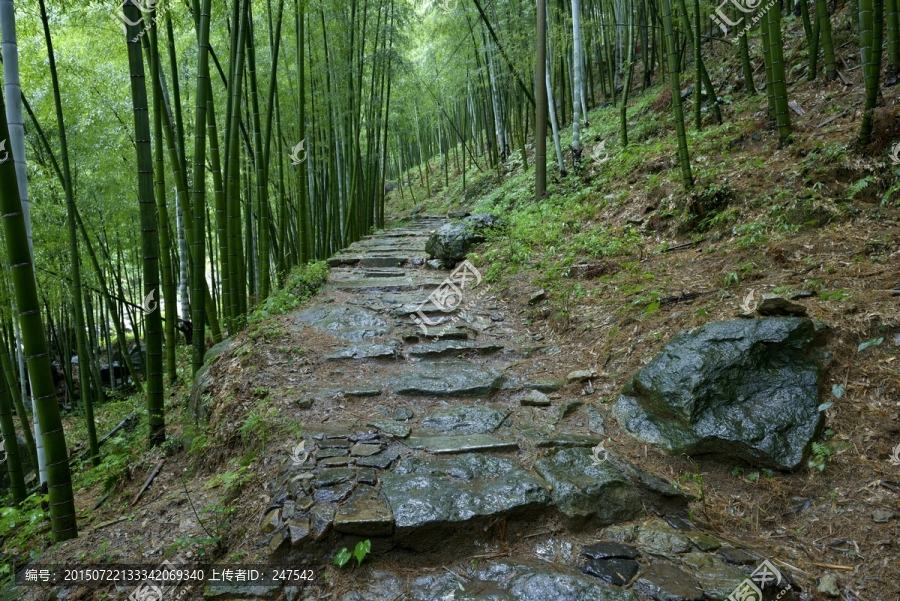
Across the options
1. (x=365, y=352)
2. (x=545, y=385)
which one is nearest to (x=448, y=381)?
(x=545, y=385)

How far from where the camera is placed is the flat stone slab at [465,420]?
2641 millimetres

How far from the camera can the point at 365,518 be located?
182 centimetres

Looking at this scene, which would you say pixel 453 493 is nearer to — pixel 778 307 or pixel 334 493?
pixel 334 493

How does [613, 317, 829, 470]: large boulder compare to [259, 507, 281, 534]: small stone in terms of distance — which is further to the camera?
[613, 317, 829, 470]: large boulder

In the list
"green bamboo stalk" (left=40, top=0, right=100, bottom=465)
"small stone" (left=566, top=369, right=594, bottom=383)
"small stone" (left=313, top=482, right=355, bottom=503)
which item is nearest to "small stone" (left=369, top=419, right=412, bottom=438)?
"small stone" (left=313, top=482, right=355, bottom=503)

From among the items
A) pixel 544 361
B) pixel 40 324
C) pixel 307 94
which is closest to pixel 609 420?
pixel 544 361

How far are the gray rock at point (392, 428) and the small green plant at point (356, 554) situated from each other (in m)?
0.75

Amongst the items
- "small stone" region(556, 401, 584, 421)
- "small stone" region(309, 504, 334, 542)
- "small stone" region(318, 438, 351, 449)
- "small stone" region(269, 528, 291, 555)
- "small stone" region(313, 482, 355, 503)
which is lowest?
"small stone" region(556, 401, 584, 421)

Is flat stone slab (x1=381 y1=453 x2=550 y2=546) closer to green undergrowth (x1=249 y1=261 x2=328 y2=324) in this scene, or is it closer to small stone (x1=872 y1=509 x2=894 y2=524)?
small stone (x1=872 y1=509 x2=894 y2=524)

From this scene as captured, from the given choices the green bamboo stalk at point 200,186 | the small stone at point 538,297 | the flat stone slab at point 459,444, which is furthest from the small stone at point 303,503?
the small stone at point 538,297

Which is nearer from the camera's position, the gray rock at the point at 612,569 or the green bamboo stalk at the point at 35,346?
the gray rock at the point at 612,569

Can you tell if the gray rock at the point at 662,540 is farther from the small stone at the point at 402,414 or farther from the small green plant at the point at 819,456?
the small stone at the point at 402,414

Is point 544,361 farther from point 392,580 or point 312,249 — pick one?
point 312,249

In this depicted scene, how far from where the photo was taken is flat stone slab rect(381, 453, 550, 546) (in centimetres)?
186
